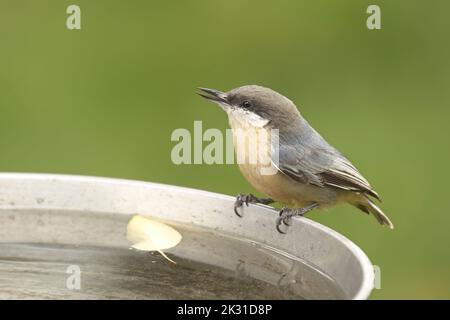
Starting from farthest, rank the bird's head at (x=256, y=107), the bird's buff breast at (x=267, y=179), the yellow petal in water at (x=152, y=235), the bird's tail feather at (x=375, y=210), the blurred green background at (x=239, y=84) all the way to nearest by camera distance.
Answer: the blurred green background at (x=239, y=84) < the bird's tail feather at (x=375, y=210) < the bird's head at (x=256, y=107) < the bird's buff breast at (x=267, y=179) < the yellow petal in water at (x=152, y=235)

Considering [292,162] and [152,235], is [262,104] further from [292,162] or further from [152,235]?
[152,235]

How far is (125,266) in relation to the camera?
11.5ft

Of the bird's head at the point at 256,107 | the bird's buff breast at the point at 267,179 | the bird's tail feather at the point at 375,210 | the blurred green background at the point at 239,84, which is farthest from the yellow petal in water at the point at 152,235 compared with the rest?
the blurred green background at the point at 239,84

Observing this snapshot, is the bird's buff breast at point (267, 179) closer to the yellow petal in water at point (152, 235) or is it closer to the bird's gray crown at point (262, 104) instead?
the bird's gray crown at point (262, 104)

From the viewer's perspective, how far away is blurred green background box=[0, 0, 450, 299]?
7.18 m

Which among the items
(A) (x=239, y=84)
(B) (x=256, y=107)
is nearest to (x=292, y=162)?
(B) (x=256, y=107)

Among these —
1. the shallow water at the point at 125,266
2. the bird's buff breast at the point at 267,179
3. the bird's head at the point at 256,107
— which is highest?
the bird's head at the point at 256,107

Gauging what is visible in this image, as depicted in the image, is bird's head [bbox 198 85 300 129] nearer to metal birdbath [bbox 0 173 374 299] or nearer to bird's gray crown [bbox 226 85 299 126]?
bird's gray crown [bbox 226 85 299 126]

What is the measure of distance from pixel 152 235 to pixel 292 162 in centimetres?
113

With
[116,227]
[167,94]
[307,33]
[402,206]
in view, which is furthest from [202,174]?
[116,227]

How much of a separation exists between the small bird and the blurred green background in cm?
212

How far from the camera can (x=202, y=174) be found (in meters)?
7.36

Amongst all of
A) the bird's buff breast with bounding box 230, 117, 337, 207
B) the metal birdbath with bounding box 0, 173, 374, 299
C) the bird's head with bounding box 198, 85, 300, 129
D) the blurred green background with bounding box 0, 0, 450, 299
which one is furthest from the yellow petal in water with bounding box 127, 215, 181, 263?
the blurred green background with bounding box 0, 0, 450, 299

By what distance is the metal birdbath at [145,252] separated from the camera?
321 centimetres
